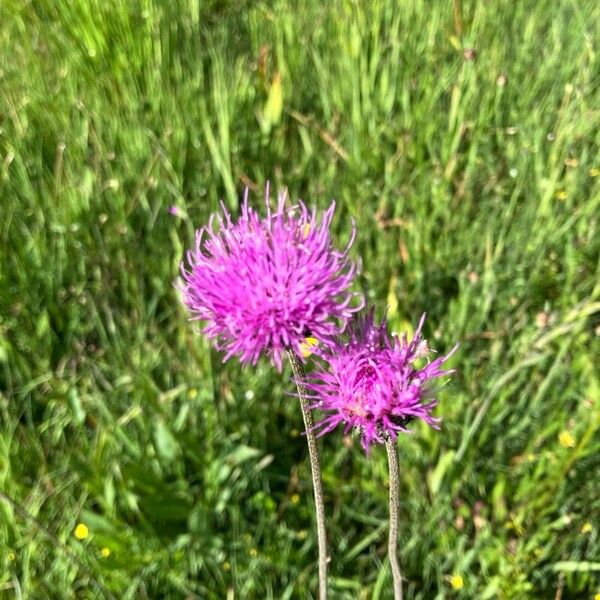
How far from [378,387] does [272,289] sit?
0.18 metres

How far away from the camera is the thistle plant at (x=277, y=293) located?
787 millimetres

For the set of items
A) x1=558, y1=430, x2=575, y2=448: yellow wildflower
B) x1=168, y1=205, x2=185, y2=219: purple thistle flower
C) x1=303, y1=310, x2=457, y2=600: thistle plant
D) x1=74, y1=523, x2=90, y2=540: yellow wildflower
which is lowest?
x1=74, y1=523, x2=90, y2=540: yellow wildflower

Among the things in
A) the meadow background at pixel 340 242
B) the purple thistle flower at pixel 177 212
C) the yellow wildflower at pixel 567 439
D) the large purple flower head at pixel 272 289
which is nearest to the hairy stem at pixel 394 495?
the large purple flower head at pixel 272 289

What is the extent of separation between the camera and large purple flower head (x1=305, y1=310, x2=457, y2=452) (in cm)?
77

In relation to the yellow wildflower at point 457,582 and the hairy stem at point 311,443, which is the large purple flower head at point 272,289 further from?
the yellow wildflower at point 457,582

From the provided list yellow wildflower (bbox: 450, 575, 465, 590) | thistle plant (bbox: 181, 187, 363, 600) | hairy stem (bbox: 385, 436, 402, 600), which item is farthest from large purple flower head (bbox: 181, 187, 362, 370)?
yellow wildflower (bbox: 450, 575, 465, 590)

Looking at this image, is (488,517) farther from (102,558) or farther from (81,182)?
(81,182)

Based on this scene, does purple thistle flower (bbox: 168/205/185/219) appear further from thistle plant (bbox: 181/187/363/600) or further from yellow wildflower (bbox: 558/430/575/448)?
yellow wildflower (bbox: 558/430/575/448)

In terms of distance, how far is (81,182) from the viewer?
1816 millimetres

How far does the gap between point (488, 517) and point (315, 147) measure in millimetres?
1118

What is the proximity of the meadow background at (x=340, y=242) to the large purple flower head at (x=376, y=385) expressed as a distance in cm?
49

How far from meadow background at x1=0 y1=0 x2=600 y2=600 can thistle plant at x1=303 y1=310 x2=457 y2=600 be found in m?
0.48

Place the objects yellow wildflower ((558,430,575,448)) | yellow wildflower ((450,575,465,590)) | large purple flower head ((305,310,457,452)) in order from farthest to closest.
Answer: yellow wildflower ((558,430,575,448)), yellow wildflower ((450,575,465,590)), large purple flower head ((305,310,457,452))

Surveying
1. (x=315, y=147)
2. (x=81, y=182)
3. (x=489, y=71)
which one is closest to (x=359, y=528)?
(x=315, y=147)
